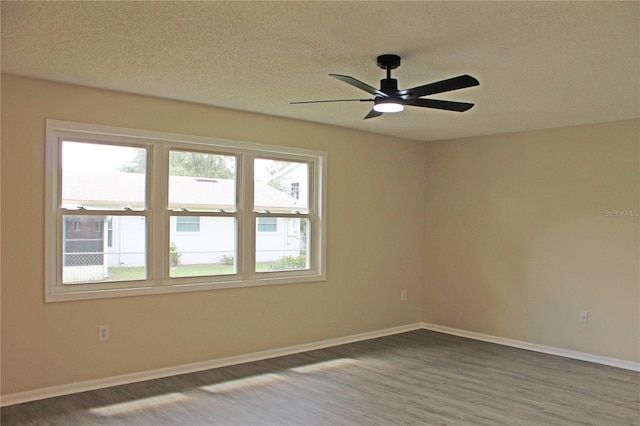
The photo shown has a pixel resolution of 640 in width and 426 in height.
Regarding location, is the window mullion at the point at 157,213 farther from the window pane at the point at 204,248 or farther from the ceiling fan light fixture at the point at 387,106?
the ceiling fan light fixture at the point at 387,106

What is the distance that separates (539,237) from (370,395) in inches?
112

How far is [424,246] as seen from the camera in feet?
22.0

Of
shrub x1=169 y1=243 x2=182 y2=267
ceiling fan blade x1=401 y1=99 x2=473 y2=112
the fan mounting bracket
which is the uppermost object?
the fan mounting bracket

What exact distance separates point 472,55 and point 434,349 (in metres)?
3.42

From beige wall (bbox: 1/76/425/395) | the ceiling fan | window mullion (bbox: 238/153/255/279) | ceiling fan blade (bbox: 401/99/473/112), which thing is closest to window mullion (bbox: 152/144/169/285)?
beige wall (bbox: 1/76/425/395)

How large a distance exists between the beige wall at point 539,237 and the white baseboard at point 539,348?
0.17 feet

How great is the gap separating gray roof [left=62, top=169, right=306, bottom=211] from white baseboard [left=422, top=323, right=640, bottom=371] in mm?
2782

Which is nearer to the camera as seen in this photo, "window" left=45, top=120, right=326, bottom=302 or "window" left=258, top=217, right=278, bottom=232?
"window" left=45, top=120, right=326, bottom=302

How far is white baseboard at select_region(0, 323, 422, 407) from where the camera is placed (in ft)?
12.2

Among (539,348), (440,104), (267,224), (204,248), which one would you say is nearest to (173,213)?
(204,248)

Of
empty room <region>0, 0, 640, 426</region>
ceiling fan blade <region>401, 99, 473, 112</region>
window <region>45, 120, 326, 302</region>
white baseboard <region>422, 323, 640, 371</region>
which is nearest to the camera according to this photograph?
empty room <region>0, 0, 640, 426</region>

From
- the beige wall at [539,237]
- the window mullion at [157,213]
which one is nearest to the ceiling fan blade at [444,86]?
the window mullion at [157,213]

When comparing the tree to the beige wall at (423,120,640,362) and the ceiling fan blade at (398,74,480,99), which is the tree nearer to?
the ceiling fan blade at (398,74,480,99)

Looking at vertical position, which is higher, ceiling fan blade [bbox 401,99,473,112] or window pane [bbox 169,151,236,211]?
ceiling fan blade [bbox 401,99,473,112]
